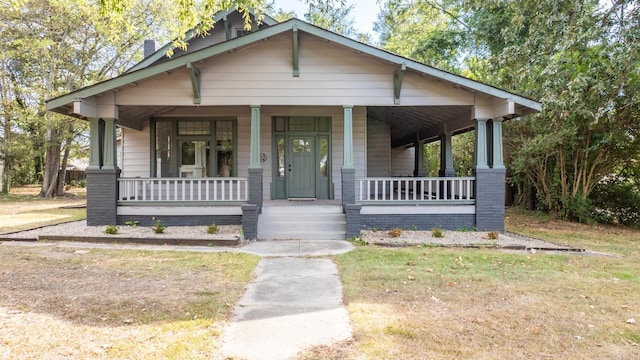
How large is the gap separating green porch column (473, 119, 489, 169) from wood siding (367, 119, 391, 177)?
14.0 feet

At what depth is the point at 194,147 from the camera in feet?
36.9

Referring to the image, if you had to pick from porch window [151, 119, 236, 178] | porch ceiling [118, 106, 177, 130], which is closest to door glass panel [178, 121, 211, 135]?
porch window [151, 119, 236, 178]

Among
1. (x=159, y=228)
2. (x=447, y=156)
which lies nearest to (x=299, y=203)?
(x=159, y=228)

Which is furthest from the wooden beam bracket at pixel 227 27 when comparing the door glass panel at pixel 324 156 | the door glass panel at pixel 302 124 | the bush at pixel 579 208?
the bush at pixel 579 208

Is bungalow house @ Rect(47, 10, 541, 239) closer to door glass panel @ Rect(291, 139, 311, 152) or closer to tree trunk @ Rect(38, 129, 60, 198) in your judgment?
door glass panel @ Rect(291, 139, 311, 152)

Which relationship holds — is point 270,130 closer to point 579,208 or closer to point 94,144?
point 94,144

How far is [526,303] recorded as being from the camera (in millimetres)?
4199

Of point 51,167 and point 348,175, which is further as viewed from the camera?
point 51,167

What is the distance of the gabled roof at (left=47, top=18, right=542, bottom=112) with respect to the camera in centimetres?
829

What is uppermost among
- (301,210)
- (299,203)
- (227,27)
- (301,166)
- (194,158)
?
(227,27)

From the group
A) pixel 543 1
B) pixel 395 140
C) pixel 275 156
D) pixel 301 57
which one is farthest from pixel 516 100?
pixel 395 140

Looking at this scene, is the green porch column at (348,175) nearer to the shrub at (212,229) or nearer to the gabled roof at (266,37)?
the gabled roof at (266,37)

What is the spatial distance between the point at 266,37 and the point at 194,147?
14.7 ft

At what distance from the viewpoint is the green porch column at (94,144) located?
8953 mm
